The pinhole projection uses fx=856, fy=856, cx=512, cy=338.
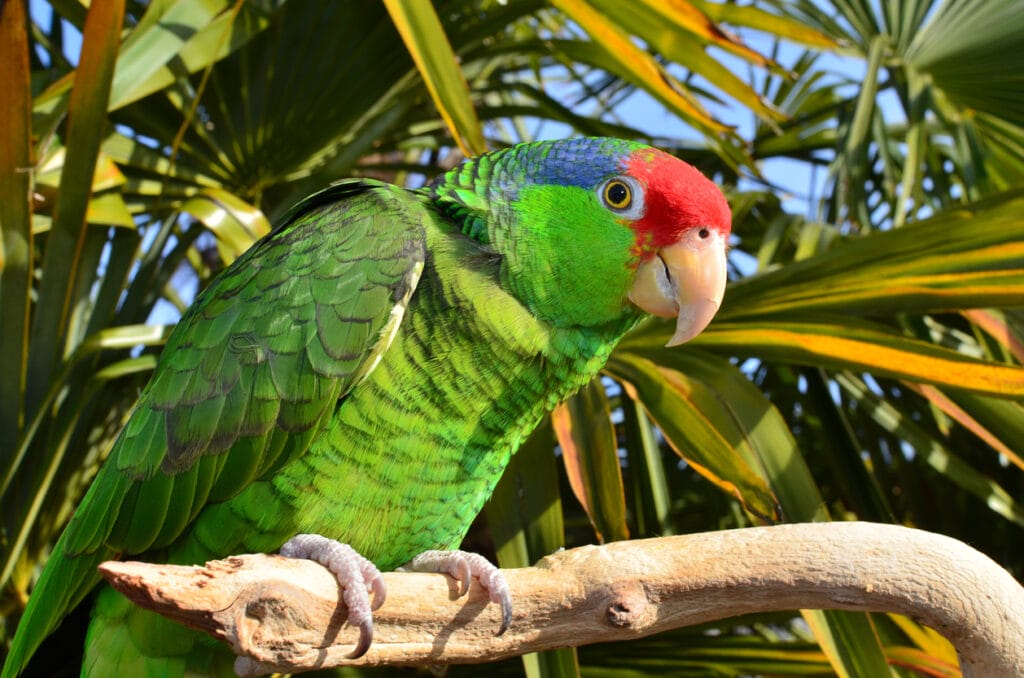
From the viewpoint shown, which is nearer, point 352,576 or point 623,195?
point 352,576

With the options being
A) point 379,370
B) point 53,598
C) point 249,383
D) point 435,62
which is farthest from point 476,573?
point 435,62

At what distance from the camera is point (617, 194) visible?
1.50 metres

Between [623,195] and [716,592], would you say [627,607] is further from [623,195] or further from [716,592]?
[623,195]

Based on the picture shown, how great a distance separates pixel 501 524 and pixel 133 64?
4.42 feet

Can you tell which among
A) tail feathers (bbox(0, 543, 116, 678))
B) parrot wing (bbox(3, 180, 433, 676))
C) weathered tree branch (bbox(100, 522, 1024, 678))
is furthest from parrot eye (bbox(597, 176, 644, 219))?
tail feathers (bbox(0, 543, 116, 678))

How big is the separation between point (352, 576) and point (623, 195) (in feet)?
2.55

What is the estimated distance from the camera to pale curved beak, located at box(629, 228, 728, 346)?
1488 mm

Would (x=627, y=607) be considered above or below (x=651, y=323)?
below

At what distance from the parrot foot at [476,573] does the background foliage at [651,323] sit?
278mm

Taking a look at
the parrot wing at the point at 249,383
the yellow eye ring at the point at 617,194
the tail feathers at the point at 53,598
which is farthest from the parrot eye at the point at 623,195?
the tail feathers at the point at 53,598

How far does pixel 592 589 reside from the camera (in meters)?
1.31

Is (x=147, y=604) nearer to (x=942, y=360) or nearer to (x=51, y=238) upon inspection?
(x=51, y=238)

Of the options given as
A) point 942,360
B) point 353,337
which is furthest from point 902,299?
point 353,337

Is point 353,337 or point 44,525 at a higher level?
point 353,337
